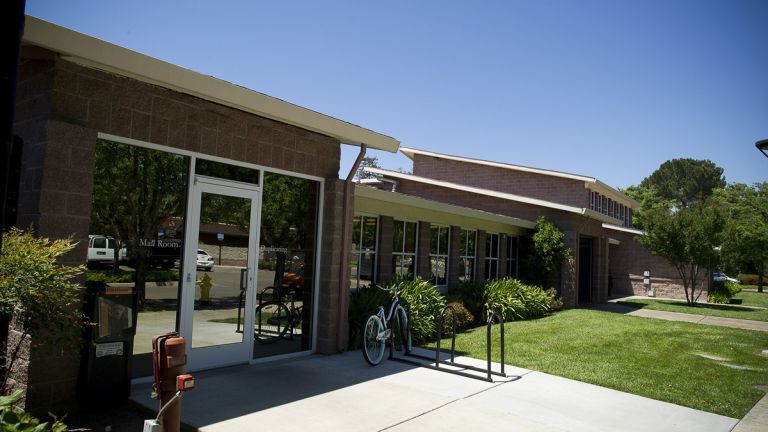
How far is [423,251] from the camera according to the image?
45.4 feet

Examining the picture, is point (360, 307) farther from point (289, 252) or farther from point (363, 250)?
point (363, 250)

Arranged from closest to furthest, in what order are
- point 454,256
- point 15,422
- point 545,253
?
1. point 15,422
2. point 454,256
3. point 545,253

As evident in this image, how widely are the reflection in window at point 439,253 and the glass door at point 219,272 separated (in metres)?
7.56

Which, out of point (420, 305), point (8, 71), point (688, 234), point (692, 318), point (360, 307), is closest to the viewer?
point (8, 71)

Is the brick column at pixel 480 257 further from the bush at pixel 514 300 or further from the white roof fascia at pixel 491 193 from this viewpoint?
the white roof fascia at pixel 491 193

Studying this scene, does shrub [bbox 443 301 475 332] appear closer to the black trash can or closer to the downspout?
the downspout

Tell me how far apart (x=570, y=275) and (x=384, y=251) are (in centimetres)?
975

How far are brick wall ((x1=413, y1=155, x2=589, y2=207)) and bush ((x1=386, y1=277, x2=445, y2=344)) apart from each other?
42.0 feet

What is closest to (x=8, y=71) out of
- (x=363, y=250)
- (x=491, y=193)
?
(x=363, y=250)

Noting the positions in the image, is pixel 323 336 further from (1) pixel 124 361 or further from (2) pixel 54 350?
(2) pixel 54 350

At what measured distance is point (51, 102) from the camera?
5223 mm

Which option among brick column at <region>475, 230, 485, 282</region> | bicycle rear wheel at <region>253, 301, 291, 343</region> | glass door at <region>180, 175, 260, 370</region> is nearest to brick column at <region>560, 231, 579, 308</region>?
brick column at <region>475, 230, 485, 282</region>

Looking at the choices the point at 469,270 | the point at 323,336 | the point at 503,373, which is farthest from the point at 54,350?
the point at 469,270

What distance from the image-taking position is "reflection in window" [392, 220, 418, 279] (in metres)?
12.9
